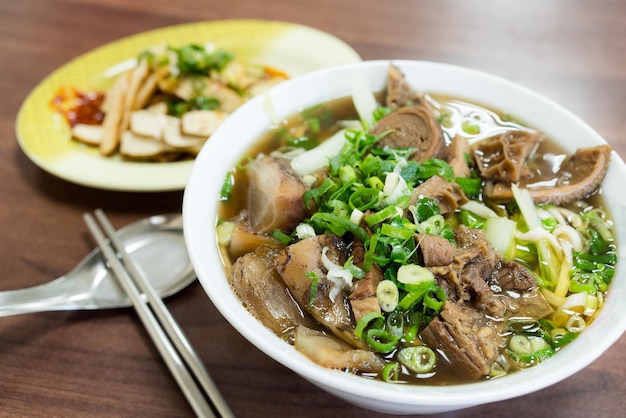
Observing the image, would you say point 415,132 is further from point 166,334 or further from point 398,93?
point 166,334

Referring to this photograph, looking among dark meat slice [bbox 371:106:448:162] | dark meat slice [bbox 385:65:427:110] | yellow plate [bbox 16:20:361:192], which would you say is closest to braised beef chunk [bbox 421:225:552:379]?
dark meat slice [bbox 371:106:448:162]

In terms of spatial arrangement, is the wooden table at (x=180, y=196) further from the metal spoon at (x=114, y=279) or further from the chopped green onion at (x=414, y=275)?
the chopped green onion at (x=414, y=275)

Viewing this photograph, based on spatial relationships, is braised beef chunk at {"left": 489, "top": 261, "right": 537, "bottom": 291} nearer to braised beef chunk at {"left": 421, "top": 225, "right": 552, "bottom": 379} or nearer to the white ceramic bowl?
braised beef chunk at {"left": 421, "top": 225, "right": 552, "bottom": 379}

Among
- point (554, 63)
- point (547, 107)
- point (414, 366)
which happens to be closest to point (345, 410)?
point (414, 366)

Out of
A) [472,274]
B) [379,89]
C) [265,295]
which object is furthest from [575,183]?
[265,295]

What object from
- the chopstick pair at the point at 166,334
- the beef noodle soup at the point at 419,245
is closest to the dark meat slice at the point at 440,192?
the beef noodle soup at the point at 419,245
